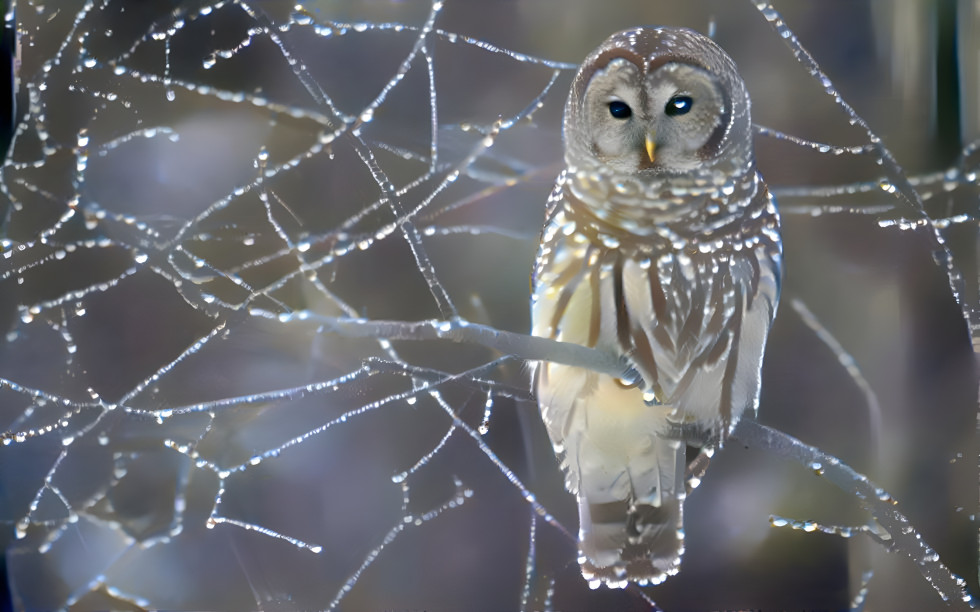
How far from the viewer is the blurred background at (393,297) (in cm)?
85

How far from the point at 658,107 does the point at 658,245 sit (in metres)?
0.16

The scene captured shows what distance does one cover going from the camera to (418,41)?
856mm

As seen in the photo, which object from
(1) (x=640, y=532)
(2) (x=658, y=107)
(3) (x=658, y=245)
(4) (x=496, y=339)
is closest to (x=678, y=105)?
(2) (x=658, y=107)

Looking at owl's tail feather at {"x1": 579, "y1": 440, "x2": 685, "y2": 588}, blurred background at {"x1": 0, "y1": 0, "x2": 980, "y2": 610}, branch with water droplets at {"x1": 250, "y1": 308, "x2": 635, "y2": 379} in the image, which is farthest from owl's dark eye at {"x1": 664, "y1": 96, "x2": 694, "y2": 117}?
owl's tail feather at {"x1": 579, "y1": 440, "x2": 685, "y2": 588}

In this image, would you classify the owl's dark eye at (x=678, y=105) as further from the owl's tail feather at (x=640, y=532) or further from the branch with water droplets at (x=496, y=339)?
the owl's tail feather at (x=640, y=532)

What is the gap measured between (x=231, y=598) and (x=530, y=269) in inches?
23.0

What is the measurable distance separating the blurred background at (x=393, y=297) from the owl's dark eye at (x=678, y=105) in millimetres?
109

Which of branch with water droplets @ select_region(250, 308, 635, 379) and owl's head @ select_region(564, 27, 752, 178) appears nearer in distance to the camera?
branch with water droplets @ select_region(250, 308, 635, 379)

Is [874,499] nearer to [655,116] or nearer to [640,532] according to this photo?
[640,532]

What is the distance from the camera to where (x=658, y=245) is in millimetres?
808

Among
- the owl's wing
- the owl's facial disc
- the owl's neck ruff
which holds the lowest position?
the owl's wing

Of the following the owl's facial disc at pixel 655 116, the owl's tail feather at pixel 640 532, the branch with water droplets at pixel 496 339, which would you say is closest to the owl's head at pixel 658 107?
the owl's facial disc at pixel 655 116

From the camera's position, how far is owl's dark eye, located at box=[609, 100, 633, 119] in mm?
784

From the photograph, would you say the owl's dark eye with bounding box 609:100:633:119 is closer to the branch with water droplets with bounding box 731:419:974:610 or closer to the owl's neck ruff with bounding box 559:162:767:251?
the owl's neck ruff with bounding box 559:162:767:251
